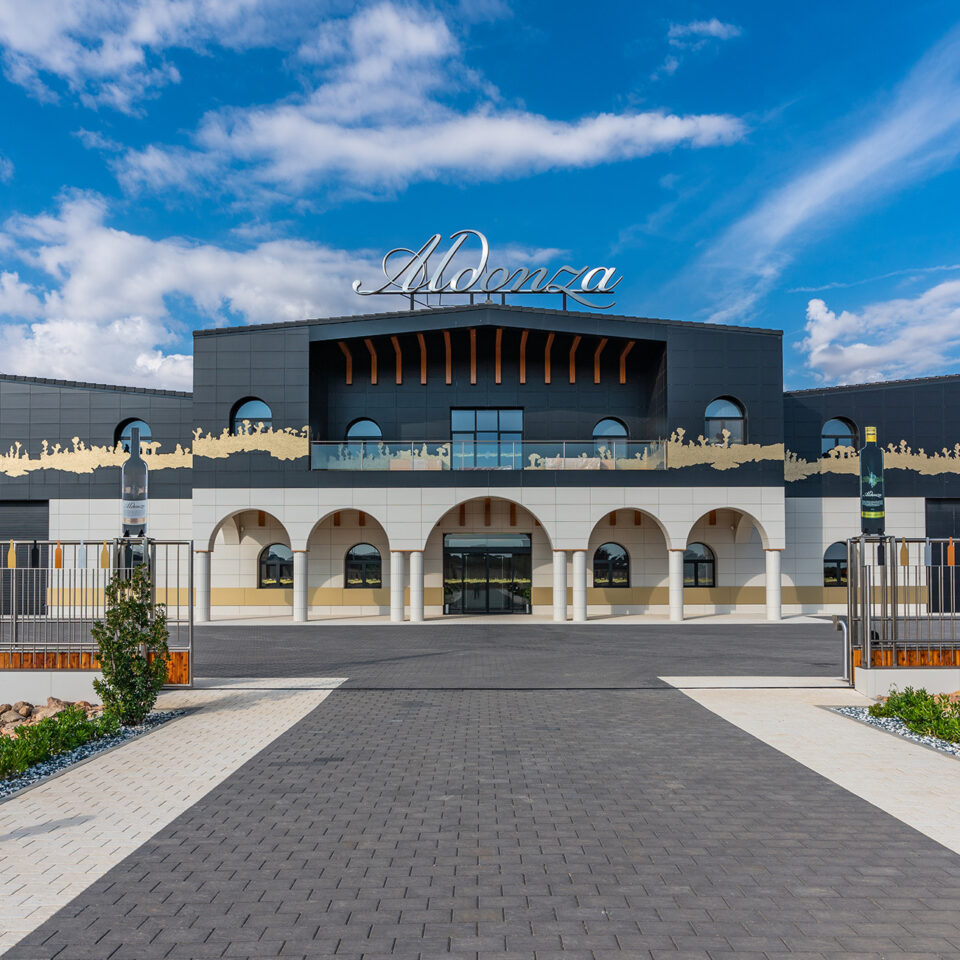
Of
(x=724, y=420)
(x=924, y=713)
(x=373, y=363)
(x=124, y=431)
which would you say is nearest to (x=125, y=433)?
(x=124, y=431)

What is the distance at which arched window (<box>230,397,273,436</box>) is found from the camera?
1011 inches

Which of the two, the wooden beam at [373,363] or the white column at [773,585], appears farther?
the wooden beam at [373,363]

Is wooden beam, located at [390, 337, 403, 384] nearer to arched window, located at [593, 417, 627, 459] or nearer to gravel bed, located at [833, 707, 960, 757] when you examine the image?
arched window, located at [593, 417, 627, 459]

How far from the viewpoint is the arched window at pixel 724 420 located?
1007 inches

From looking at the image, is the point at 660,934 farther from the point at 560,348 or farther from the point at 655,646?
the point at 560,348

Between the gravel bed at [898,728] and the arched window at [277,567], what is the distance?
2078 cm

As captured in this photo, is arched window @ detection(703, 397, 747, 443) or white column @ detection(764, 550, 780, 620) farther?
arched window @ detection(703, 397, 747, 443)

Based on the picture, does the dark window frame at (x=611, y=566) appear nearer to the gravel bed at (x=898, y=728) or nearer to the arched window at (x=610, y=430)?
the arched window at (x=610, y=430)

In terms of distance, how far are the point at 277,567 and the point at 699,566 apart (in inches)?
632

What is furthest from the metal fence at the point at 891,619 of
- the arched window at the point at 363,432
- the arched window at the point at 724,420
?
the arched window at the point at 363,432

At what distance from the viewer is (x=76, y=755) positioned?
8.73 m

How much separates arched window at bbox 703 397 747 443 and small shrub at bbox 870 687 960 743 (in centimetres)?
1518

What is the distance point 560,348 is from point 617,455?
17.4 feet

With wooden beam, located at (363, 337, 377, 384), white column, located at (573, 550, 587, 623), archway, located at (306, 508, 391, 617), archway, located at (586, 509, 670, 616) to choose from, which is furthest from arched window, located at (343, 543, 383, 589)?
archway, located at (586, 509, 670, 616)
